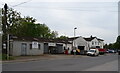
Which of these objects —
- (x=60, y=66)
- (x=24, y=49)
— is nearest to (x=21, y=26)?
(x=24, y=49)

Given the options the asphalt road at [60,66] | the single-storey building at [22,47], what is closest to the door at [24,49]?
the single-storey building at [22,47]

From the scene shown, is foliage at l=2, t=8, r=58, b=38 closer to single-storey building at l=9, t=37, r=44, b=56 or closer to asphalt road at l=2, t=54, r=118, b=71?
single-storey building at l=9, t=37, r=44, b=56

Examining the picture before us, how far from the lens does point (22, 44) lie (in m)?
42.2

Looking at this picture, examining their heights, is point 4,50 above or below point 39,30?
below

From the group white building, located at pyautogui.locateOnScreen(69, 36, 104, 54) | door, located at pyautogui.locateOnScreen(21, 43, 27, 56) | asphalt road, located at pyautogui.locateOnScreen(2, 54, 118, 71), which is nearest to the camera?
asphalt road, located at pyautogui.locateOnScreen(2, 54, 118, 71)

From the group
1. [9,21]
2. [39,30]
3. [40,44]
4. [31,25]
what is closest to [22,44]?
[40,44]

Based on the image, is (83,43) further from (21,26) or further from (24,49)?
(24,49)

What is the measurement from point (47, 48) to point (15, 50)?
56.6ft

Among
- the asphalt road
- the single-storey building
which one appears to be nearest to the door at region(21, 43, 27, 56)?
the single-storey building

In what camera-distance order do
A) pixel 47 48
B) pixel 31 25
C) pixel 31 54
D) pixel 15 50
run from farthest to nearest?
pixel 31 25 < pixel 47 48 < pixel 31 54 < pixel 15 50

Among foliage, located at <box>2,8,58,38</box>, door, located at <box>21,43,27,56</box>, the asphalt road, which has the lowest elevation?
the asphalt road

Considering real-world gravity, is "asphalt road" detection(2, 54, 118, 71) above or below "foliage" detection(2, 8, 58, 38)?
below

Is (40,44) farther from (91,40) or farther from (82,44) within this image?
(91,40)

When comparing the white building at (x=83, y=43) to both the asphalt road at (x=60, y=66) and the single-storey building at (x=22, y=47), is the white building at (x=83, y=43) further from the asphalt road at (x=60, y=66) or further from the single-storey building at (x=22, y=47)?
the asphalt road at (x=60, y=66)
